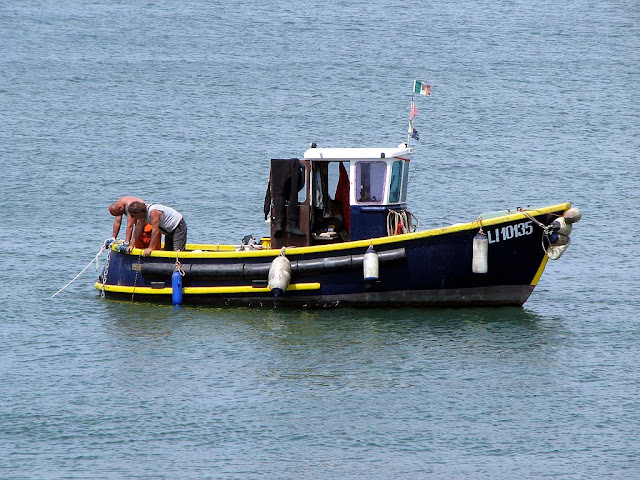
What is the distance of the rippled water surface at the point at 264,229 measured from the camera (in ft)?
42.4

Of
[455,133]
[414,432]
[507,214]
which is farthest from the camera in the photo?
[455,133]

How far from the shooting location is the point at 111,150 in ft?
106

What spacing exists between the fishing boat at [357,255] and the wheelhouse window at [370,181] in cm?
2

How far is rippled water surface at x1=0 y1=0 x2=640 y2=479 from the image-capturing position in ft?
42.4

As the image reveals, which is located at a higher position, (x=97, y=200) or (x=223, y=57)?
(x=223, y=57)

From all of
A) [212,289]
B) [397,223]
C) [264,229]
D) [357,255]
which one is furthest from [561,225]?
[264,229]

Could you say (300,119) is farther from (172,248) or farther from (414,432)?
(414,432)

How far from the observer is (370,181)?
18.0 metres

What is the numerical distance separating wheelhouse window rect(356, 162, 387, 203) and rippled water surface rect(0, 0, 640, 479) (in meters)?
1.79

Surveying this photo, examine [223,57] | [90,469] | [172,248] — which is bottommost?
[90,469]

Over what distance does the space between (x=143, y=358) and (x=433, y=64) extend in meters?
29.9

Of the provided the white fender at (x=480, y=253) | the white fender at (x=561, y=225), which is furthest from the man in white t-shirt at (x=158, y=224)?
the white fender at (x=561, y=225)

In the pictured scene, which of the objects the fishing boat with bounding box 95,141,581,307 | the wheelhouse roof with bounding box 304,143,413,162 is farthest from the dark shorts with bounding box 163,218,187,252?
the wheelhouse roof with bounding box 304,143,413,162

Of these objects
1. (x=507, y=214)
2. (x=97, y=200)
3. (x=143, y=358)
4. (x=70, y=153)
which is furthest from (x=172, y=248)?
(x=70, y=153)
